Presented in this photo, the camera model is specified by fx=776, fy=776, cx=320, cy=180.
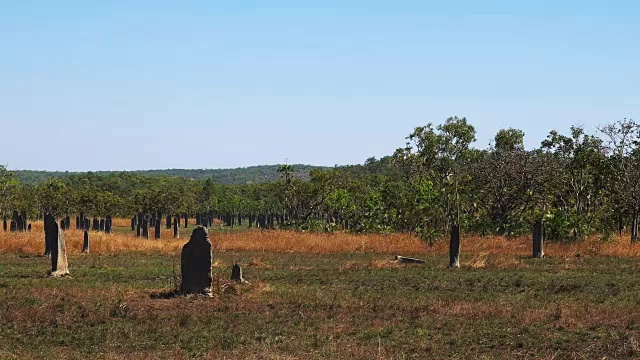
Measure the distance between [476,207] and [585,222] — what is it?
10.1 meters

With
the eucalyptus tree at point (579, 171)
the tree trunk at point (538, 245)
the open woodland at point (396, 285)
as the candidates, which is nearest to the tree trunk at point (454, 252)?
the open woodland at point (396, 285)

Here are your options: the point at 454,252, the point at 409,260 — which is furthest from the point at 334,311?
the point at 409,260

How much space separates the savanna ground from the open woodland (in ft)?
0.18

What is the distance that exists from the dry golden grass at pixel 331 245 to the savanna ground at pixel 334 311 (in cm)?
289

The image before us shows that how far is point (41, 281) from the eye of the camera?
82.8ft

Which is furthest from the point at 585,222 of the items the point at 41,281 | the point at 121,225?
the point at 121,225

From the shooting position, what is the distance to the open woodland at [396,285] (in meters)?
15.4

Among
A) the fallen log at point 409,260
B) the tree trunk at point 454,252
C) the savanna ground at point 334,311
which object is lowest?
the savanna ground at point 334,311

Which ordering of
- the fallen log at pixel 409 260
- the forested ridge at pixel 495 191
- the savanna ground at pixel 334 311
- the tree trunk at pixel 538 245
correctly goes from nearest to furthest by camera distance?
the savanna ground at pixel 334 311, the fallen log at pixel 409 260, the tree trunk at pixel 538 245, the forested ridge at pixel 495 191

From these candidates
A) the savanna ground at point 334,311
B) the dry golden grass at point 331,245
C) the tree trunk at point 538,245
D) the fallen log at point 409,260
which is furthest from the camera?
the dry golden grass at point 331,245

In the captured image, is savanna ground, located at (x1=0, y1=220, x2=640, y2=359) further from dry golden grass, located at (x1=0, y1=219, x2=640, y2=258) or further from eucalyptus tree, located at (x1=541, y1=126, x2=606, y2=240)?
eucalyptus tree, located at (x1=541, y1=126, x2=606, y2=240)

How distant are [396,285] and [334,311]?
593cm

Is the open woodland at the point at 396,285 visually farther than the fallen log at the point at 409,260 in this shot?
No

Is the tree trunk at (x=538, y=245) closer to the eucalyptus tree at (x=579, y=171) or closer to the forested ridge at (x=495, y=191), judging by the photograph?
the forested ridge at (x=495, y=191)
